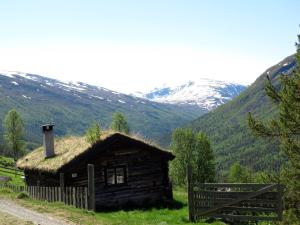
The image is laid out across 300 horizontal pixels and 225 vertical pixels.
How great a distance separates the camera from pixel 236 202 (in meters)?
18.5

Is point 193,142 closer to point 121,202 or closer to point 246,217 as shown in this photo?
point 121,202

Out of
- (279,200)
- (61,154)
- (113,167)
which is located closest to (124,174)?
(113,167)

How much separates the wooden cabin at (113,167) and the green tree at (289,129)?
9.50 meters

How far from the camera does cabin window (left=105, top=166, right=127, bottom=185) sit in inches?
1201

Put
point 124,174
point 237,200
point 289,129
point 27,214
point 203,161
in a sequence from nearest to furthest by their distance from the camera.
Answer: point 237,200
point 27,214
point 289,129
point 124,174
point 203,161

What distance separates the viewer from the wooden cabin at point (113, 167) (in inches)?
1169

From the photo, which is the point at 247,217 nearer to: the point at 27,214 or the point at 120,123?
the point at 27,214

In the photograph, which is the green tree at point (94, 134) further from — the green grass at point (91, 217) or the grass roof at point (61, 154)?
the green grass at point (91, 217)

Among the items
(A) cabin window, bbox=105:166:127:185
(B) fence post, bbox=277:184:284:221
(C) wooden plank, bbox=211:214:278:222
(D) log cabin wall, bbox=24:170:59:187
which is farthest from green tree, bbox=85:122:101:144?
(B) fence post, bbox=277:184:284:221

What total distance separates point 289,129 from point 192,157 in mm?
51723

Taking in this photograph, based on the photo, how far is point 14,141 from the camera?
86750 millimetres

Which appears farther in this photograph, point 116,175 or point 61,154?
point 61,154

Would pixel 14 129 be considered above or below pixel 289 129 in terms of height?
above

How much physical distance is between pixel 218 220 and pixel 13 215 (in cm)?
860
